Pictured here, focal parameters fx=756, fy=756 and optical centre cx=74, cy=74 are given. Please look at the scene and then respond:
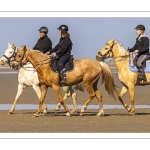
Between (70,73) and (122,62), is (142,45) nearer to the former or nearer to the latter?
(122,62)

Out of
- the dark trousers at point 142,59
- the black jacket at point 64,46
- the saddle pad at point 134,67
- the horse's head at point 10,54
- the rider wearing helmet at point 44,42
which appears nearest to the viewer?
the black jacket at point 64,46

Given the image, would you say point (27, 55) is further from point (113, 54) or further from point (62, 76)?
point (113, 54)

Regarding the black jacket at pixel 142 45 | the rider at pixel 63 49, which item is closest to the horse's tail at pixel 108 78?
the black jacket at pixel 142 45

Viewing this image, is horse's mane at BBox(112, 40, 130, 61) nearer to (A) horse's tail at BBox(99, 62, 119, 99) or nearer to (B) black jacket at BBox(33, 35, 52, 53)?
(A) horse's tail at BBox(99, 62, 119, 99)

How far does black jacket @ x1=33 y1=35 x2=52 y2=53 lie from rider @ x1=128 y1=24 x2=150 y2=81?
8.27ft

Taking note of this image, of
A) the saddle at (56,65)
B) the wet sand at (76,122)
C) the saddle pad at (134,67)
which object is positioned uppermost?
the saddle at (56,65)

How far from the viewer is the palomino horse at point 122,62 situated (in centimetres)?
2158

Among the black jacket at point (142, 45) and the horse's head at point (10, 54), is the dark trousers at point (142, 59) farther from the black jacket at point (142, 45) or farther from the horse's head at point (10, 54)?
the horse's head at point (10, 54)

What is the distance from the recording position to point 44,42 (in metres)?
22.2

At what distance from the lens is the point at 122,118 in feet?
67.8

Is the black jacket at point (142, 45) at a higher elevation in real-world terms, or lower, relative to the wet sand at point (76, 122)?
higher

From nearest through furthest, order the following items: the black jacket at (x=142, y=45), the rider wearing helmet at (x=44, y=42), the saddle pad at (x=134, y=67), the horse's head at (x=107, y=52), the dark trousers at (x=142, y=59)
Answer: the black jacket at (x=142, y=45) → the dark trousers at (x=142, y=59) → the saddle pad at (x=134, y=67) → the horse's head at (x=107, y=52) → the rider wearing helmet at (x=44, y=42)

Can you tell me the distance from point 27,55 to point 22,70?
119 centimetres

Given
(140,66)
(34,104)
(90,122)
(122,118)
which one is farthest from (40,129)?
(34,104)
